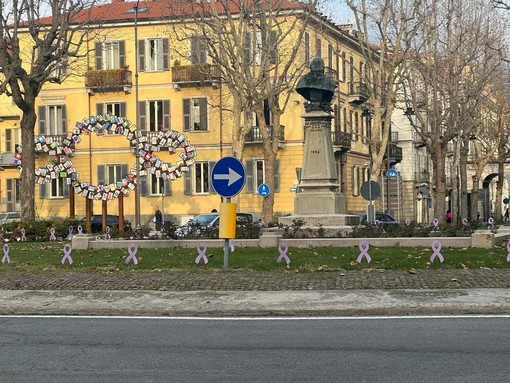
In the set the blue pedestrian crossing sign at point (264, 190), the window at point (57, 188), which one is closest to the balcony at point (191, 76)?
the window at point (57, 188)

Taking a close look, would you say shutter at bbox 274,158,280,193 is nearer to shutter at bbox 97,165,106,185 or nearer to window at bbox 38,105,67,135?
shutter at bbox 97,165,106,185

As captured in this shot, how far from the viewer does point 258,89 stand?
152 feet

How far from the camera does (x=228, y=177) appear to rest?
1803cm

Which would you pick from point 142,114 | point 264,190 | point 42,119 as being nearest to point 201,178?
point 142,114

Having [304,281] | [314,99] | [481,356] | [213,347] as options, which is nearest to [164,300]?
[304,281]

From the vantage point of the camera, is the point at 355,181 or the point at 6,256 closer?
the point at 6,256

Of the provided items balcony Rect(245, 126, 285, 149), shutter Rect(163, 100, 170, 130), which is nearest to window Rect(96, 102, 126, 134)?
shutter Rect(163, 100, 170, 130)

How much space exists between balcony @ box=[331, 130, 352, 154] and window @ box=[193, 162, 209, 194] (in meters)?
8.42

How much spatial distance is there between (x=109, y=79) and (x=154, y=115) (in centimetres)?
373

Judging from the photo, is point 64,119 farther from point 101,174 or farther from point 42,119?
point 101,174

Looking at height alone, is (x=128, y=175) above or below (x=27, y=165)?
below

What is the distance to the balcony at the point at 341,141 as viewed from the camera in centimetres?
6140

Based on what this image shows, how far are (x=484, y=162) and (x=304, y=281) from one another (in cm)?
4801

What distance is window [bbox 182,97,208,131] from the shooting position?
61.2 m
